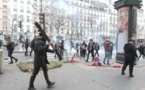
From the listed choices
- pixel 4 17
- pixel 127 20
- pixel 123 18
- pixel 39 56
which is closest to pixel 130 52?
pixel 39 56

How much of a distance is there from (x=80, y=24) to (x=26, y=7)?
55.9 ft

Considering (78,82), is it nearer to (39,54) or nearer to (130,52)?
(39,54)

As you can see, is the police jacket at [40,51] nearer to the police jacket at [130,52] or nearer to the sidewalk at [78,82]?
the sidewalk at [78,82]

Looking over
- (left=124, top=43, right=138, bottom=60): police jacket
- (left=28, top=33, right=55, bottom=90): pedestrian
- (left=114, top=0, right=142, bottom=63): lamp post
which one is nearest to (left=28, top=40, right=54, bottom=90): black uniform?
(left=28, top=33, right=55, bottom=90): pedestrian

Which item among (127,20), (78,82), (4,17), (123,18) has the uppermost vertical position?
(4,17)

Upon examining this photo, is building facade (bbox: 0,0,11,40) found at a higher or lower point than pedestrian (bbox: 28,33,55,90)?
higher

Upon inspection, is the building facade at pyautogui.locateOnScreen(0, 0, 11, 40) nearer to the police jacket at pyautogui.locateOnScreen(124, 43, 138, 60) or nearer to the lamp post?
the lamp post

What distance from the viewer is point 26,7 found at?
7038 centimetres

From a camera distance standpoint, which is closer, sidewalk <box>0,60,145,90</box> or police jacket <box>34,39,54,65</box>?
police jacket <box>34,39,54,65</box>

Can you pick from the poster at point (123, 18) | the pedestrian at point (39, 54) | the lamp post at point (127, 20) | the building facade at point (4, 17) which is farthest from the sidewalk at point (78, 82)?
the building facade at point (4, 17)

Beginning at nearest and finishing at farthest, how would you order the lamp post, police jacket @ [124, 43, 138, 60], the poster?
police jacket @ [124, 43, 138, 60] < the lamp post < the poster

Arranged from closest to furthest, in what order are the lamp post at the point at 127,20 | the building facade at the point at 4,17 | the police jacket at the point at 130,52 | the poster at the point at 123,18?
the police jacket at the point at 130,52 < the lamp post at the point at 127,20 < the poster at the point at 123,18 < the building facade at the point at 4,17

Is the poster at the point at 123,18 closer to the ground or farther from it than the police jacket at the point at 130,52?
farther from it

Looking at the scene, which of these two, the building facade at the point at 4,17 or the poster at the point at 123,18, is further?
the building facade at the point at 4,17
